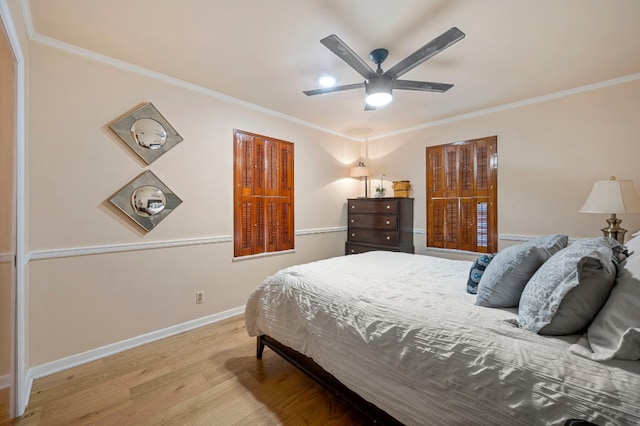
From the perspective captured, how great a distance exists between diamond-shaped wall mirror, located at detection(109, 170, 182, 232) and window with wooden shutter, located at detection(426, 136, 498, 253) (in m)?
3.35

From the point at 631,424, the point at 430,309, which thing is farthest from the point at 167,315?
the point at 631,424

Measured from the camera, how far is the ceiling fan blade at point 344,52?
161 centimetres

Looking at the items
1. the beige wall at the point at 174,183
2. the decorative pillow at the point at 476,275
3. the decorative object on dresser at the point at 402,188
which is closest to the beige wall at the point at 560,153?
the beige wall at the point at 174,183

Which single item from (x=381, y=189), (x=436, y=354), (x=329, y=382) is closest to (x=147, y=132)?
(x=329, y=382)

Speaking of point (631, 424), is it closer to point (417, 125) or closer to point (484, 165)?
point (484, 165)

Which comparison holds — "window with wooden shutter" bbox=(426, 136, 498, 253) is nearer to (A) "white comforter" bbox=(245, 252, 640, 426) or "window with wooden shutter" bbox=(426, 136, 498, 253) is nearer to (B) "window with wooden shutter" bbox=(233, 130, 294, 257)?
(A) "white comforter" bbox=(245, 252, 640, 426)

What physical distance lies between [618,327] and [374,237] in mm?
3122

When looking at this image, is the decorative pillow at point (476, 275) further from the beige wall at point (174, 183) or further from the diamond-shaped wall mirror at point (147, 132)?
the diamond-shaped wall mirror at point (147, 132)

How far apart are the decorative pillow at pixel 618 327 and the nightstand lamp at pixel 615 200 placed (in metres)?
1.74

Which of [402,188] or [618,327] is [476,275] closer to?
[618,327]

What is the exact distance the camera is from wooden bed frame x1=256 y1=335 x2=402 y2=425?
4.43 feet

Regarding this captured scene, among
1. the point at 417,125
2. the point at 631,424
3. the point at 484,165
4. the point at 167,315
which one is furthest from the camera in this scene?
the point at 417,125

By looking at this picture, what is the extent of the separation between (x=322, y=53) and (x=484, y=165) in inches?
100

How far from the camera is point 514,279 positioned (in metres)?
1.37
